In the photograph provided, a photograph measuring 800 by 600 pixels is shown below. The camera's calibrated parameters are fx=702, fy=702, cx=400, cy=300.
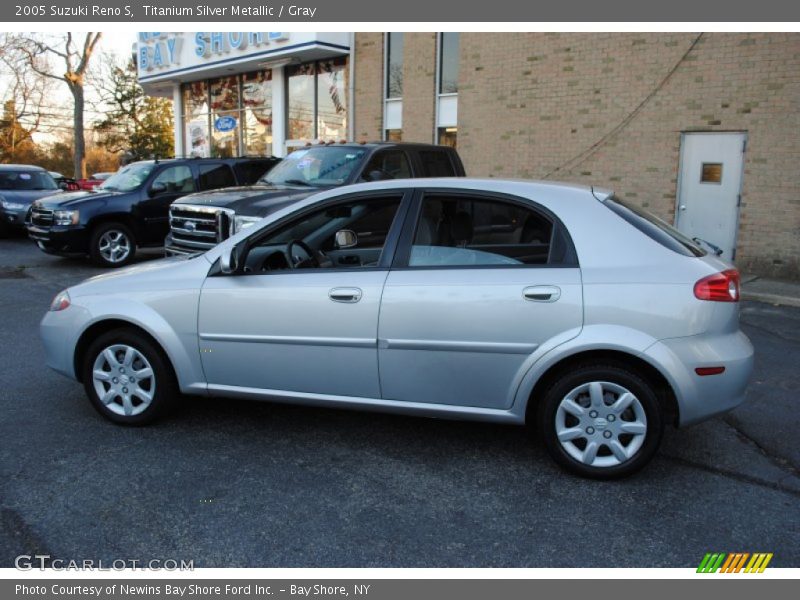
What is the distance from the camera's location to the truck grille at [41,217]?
37.4ft

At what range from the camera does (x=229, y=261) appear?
4.19 meters

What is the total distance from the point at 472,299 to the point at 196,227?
5.95 metres

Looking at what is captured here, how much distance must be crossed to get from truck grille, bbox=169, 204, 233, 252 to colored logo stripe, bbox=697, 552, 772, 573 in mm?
6283

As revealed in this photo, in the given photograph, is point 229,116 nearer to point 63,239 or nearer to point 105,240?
point 105,240

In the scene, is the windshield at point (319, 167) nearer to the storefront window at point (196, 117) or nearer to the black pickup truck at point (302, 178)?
the black pickup truck at point (302, 178)

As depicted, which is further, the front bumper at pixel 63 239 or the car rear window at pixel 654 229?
the front bumper at pixel 63 239

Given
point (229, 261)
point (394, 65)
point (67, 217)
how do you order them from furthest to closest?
point (394, 65) < point (67, 217) < point (229, 261)

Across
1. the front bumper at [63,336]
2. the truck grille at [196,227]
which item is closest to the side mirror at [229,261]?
the front bumper at [63,336]

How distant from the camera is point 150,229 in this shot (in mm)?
11914

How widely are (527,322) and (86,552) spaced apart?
7.81 feet

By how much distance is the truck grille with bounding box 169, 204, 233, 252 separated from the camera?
852 centimetres

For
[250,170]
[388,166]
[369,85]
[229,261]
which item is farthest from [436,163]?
[369,85]

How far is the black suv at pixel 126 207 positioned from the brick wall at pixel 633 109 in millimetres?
4890

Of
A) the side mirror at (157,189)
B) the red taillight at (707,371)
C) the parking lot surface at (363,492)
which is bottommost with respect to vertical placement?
the parking lot surface at (363,492)
